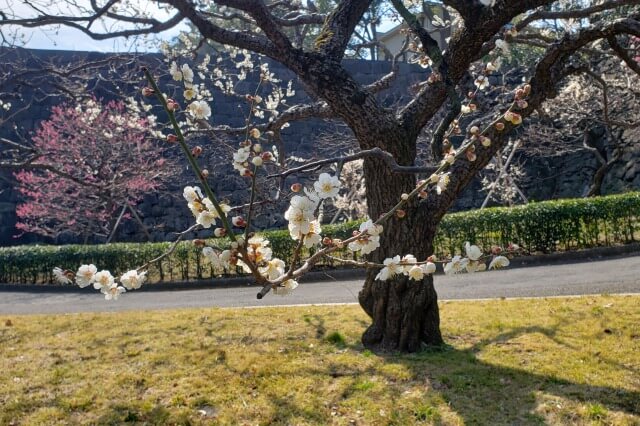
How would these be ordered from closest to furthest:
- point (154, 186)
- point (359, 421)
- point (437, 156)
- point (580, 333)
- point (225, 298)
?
point (359, 421) → point (437, 156) → point (580, 333) → point (225, 298) → point (154, 186)

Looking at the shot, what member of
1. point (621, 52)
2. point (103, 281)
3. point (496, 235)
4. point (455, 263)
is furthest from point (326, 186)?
point (496, 235)

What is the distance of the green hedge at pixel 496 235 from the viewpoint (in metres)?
10.8

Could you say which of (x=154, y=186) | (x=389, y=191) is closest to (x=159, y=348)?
(x=389, y=191)

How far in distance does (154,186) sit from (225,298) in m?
7.21

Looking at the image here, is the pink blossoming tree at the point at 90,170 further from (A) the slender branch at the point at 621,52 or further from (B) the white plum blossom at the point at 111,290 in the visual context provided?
(B) the white plum blossom at the point at 111,290

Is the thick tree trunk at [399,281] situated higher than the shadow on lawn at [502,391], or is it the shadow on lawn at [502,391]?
the thick tree trunk at [399,281]

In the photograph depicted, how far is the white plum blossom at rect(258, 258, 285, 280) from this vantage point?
2230 millimetres

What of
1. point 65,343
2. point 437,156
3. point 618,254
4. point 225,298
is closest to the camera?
point 437,156

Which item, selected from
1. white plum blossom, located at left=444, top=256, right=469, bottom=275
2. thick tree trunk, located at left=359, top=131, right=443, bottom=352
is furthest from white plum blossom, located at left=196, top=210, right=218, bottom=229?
thick tree trunk, located at left=359, top=131, right=443, bottom=352

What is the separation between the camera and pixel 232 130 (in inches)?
222

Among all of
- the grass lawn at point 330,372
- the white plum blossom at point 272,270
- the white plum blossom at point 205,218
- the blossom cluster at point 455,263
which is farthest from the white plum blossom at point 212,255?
the grass lawn at point 330,372

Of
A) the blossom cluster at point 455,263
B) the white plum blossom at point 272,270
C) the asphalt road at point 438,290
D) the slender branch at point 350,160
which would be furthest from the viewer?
the asphalt road at point 438,290

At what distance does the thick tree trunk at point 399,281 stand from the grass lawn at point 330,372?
222mm

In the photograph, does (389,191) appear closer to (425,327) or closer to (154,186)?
(425,327)
